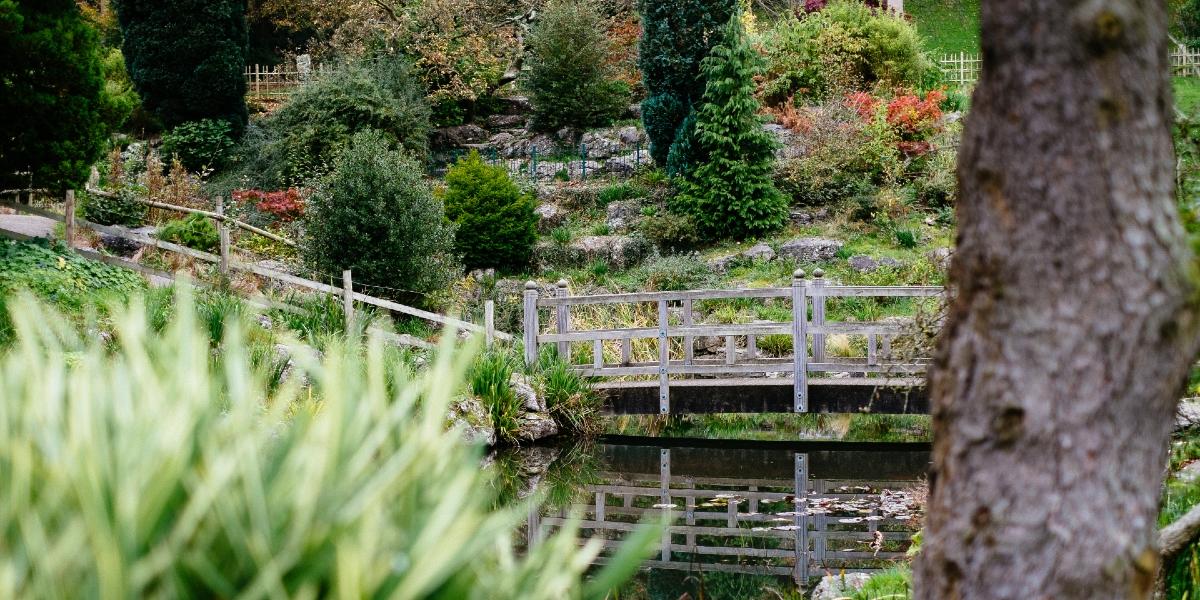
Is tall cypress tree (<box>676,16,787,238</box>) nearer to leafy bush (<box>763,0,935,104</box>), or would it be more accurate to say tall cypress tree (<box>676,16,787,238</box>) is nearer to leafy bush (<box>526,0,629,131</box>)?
leafy bush (<box>763,0,935,104</box>)

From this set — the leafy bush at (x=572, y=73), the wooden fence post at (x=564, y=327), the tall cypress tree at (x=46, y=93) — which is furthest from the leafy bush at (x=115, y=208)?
the leafy bush at (x=572, y=73)

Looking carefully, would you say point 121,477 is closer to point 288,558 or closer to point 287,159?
point 288,558

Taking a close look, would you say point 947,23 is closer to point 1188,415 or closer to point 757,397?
point 757,397

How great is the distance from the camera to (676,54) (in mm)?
19312

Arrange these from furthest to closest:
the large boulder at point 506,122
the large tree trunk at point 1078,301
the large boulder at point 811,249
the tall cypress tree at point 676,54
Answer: the large boulder at point 506,122, the tall cypress tree at point 676,54, the large boulder at point 811,249, the large tree trunk at point 1078,301

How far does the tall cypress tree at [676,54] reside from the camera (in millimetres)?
19156

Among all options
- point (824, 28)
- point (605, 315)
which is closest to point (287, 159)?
point (605, 315)

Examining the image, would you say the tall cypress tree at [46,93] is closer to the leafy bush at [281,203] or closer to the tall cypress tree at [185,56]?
the leafy bush at [281,203]

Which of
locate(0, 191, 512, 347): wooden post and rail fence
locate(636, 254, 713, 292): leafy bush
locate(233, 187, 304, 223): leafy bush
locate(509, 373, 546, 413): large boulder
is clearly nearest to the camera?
locate(509, 373, 546, 413): large boulder

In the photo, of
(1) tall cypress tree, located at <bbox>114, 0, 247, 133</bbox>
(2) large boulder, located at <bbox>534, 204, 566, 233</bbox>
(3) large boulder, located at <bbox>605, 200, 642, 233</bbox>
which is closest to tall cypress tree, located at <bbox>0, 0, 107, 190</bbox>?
(2) large boulder, located at <bbox>534, 204, 566, 233</bbox>

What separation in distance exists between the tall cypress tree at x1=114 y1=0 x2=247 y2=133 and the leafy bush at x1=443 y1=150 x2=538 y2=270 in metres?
6.70

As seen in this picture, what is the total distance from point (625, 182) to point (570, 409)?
8486 millimetres

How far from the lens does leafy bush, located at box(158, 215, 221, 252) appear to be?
16.1m

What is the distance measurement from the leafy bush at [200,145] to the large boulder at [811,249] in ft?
35.8
